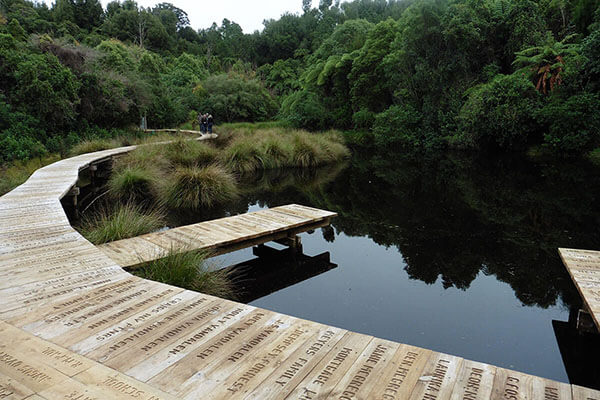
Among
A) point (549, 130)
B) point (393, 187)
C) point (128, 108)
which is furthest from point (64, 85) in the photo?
point (549, 130)

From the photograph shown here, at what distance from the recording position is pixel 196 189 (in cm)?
724

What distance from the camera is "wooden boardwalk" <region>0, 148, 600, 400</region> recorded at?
5.13 ft

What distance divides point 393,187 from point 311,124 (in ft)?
53.9

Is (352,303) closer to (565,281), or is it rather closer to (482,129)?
(565,281)

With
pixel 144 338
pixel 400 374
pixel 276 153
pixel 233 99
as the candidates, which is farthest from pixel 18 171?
pixel 233 99

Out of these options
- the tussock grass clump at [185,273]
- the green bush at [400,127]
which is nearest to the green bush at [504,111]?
the green bush at [400,127]

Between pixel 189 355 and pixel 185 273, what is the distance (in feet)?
5.78

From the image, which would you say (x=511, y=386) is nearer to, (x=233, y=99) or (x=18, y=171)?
(x=18, y=171)

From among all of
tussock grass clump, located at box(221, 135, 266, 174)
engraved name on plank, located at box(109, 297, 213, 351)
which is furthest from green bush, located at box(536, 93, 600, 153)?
engraved name on plank, located at box(109, 297, 213, 351)

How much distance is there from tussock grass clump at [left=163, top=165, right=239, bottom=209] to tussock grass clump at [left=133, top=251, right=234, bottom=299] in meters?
3.54

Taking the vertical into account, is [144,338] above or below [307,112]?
below

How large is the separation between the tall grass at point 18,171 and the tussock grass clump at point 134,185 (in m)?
1.55

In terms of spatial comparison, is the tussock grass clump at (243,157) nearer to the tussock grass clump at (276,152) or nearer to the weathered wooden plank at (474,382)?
the tussock grass clump at (276,152)

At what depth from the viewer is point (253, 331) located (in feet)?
6.77
